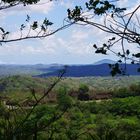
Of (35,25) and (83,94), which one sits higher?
(35,25)

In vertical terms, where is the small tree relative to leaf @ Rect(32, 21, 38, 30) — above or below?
below

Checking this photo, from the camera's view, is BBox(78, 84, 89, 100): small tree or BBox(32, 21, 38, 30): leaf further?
BBox(78, 84, 89, 100): small tree

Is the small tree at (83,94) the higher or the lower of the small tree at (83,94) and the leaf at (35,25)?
the lower

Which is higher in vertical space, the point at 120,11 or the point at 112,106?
the point at 120,11

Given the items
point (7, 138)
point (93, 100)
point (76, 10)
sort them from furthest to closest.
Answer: point (93, 100) → point (76, 10) → point (7, 138)

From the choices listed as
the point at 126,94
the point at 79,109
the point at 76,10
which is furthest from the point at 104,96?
the point at 76,10

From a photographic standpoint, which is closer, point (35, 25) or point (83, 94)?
point (35, 25)

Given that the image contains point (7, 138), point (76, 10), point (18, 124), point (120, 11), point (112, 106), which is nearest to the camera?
point (7, 138)

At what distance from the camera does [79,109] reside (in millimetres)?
158250

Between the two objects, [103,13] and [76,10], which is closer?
[103,13]

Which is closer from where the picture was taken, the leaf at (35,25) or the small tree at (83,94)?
the leaf at (35,25)

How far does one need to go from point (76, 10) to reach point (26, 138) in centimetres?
416

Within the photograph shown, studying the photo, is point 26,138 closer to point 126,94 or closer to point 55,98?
point 55,98

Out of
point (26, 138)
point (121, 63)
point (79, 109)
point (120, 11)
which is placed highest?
point (120, 11)
